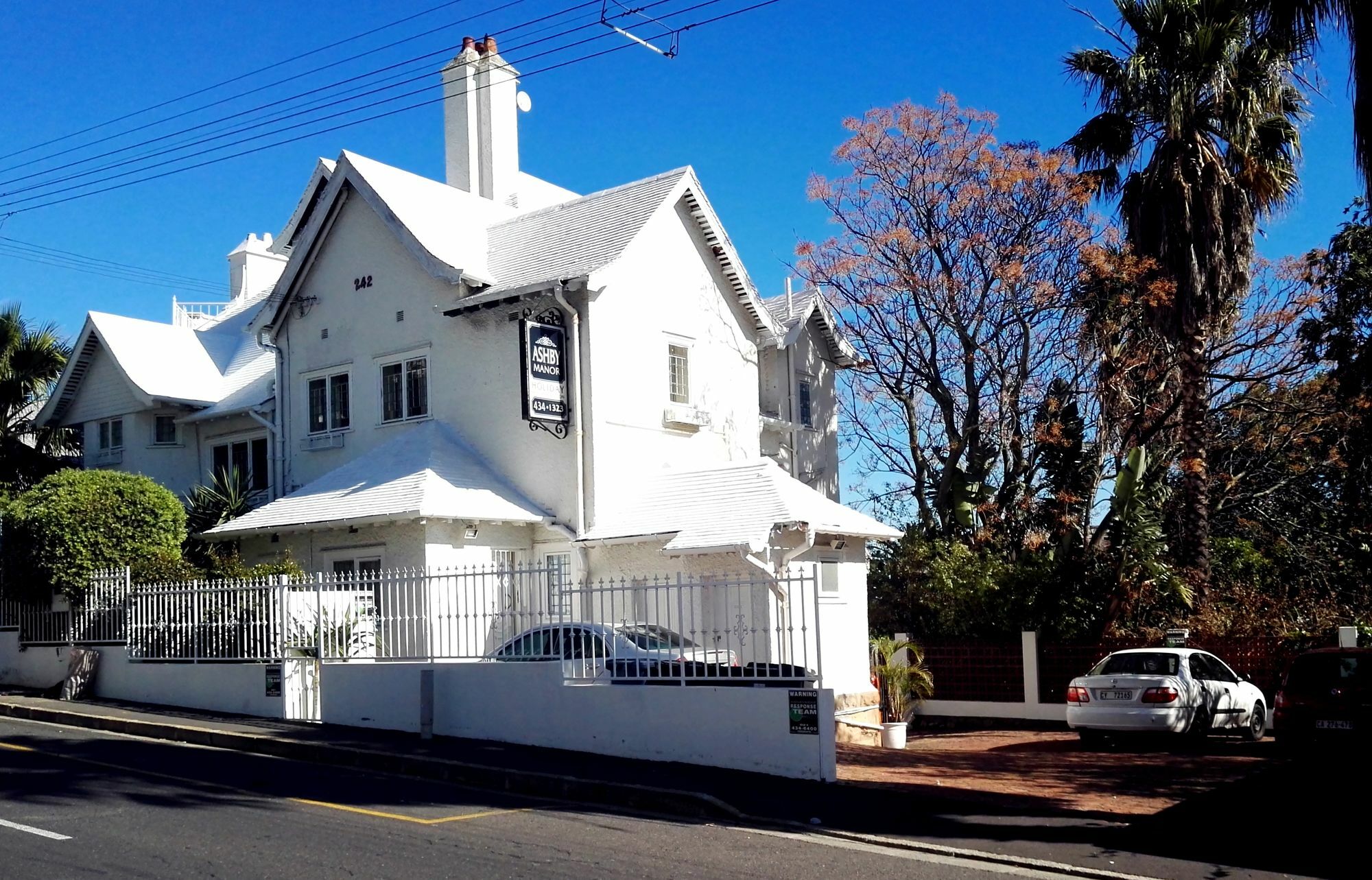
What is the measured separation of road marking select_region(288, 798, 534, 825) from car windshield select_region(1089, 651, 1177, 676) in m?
9.73

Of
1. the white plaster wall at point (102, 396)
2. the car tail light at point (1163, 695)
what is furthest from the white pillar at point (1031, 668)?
the white plaster wall at point (102, 396)

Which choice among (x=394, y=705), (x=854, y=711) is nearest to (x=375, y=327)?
(x=394, y=705)

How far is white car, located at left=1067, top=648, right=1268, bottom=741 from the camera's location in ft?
56.2

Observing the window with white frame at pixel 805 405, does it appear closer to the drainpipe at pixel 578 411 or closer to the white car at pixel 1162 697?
the drainpipe at pixel 578 411

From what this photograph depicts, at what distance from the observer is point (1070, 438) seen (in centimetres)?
2403

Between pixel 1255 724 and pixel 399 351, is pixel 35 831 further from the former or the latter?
pixel 1255 724

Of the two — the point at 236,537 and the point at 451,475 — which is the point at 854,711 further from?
the point at 236,537

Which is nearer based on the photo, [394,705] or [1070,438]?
[394,705]

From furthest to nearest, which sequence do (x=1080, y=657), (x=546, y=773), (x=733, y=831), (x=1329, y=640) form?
(x=1080, y=657) < (x=1329, y=640) < (x=546, y=773) < (x=733, y=831)

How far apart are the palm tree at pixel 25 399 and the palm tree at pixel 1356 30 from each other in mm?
26251

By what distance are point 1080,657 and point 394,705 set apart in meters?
11.3

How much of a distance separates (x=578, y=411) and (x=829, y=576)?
5.03 meters

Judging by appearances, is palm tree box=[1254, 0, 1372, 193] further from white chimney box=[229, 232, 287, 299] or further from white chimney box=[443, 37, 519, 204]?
white chimney box=[229, 232, 287, 299]

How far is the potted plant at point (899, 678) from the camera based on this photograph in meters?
20.9
